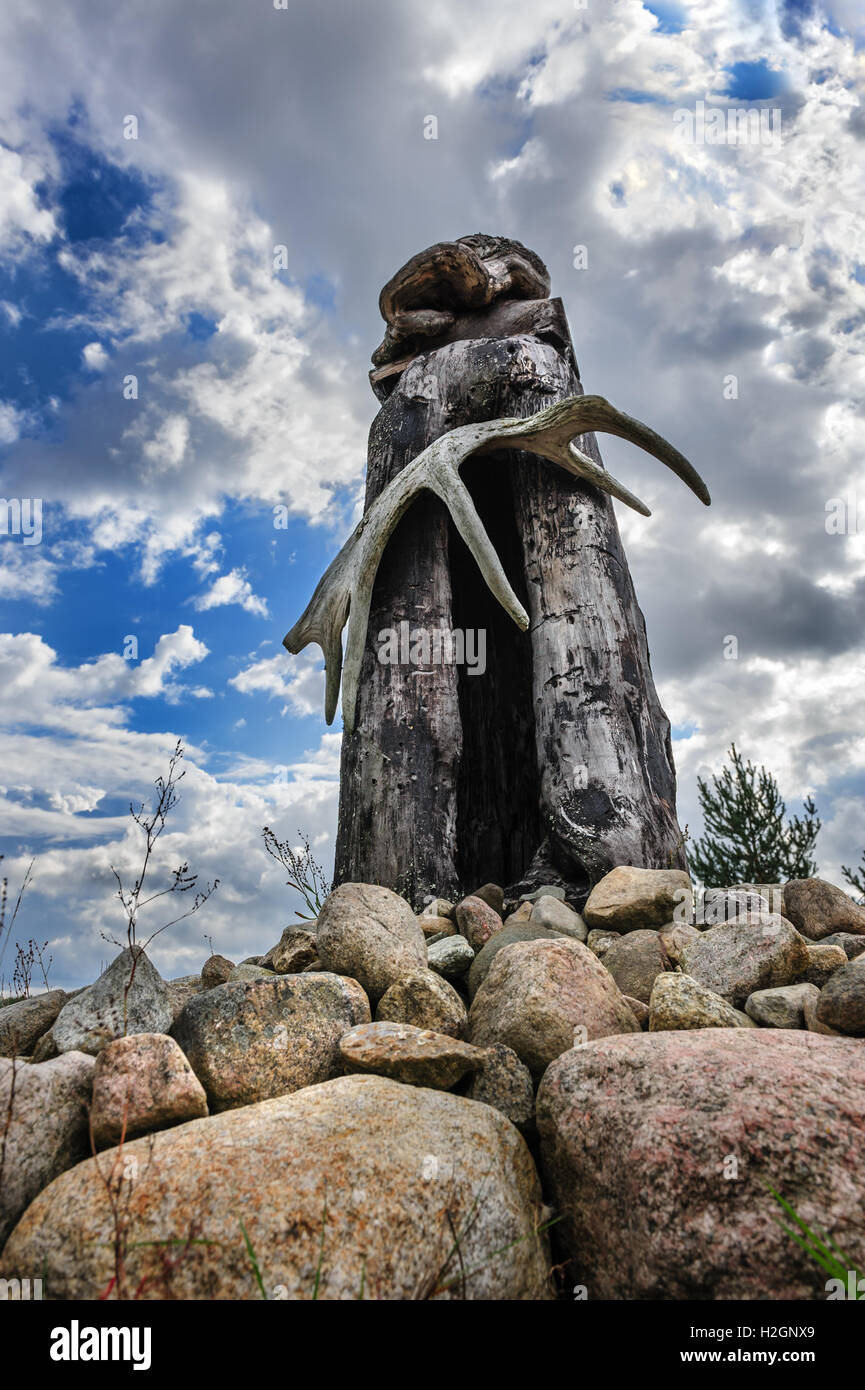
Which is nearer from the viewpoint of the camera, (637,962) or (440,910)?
(637,962)

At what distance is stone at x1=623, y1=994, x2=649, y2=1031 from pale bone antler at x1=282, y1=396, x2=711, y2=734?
258 centimetres

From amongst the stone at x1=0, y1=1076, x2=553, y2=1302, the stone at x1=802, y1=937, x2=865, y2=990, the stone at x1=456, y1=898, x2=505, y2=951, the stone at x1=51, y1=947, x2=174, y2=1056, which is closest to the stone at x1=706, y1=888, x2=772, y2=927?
the stone at x1=802, y1=937, x2=865, y2=990

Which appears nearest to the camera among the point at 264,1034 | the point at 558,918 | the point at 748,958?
the point at 264,1034

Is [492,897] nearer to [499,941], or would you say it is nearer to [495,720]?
[499,941]

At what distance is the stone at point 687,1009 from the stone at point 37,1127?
1.51 metres

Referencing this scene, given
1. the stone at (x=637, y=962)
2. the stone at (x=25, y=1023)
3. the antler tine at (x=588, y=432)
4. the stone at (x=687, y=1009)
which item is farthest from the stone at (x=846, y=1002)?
the antler tine at (x=588, y=432)

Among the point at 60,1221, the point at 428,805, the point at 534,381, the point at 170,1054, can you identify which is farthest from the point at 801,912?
the point at 534,381

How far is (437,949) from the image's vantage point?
298 cm

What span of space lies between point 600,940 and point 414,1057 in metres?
1.46

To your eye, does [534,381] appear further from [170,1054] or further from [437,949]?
[170,1054]

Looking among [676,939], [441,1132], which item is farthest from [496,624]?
[441,1132]

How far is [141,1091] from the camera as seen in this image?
181 cm

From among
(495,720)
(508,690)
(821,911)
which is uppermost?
(508,690)
